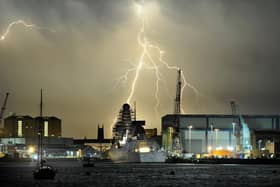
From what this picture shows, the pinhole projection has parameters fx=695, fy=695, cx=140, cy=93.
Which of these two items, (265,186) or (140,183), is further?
(140,183)

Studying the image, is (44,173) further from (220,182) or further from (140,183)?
(220,182)

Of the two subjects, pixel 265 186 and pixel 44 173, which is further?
pixel 44 173

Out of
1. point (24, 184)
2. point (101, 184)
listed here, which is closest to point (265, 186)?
point (101, 184)

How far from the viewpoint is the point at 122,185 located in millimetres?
99562

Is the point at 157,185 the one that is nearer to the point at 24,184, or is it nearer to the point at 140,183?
the point at 140,183

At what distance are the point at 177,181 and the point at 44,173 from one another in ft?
70.0

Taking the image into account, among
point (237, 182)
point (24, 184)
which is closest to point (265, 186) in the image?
point (237, 182)

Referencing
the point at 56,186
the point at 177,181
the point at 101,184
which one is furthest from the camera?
the point at 177,181

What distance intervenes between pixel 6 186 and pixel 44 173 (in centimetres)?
1487

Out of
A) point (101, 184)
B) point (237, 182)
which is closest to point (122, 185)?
point (101, 184)

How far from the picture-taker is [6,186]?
96688 mm

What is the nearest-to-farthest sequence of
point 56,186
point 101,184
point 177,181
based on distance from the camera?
1. point 56,186
2. point 101,184
3. point 177,181

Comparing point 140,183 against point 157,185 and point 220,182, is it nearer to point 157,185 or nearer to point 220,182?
point 157,185

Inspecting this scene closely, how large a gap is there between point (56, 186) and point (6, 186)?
7.26m
